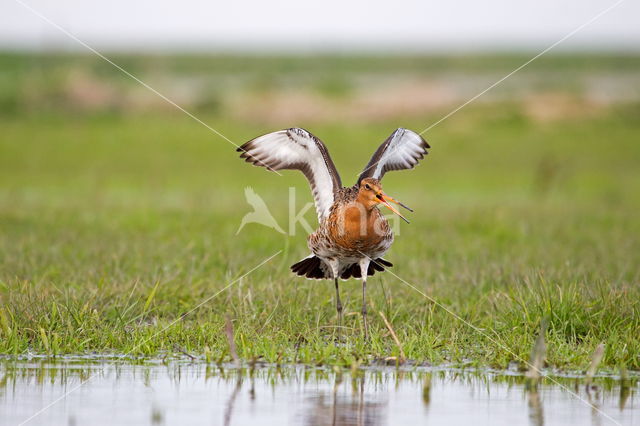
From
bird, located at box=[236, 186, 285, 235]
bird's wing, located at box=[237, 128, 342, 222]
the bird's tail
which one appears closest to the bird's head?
bird's wing, located at box=[237, 128, 342, 222]

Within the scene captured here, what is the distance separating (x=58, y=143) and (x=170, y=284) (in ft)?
49.5

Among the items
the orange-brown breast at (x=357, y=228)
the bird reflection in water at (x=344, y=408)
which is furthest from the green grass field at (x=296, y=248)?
the bird reflection in water at (x=344, y=408)

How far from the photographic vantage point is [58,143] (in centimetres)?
2336

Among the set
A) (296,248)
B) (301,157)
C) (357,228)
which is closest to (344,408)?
(357,228)

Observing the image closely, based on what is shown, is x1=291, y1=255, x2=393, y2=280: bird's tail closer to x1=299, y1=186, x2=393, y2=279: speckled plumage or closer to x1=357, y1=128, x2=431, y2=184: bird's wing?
x1=299, y1=186, x2=393, y2=279: speckled plumage

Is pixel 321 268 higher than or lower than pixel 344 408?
higher

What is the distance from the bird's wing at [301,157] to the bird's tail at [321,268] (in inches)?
15.2

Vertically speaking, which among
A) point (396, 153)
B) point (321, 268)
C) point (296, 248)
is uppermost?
point (396, 153)

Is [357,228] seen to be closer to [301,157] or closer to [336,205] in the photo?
[336,205]

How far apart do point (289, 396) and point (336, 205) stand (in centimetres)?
251

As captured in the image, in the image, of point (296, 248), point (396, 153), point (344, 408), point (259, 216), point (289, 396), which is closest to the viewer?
point (344, 408)

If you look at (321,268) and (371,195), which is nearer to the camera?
(371,195)

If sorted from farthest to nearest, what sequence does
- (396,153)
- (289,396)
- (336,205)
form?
(396,153) < (336,205) < (289,396)

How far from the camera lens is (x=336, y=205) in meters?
8.58
